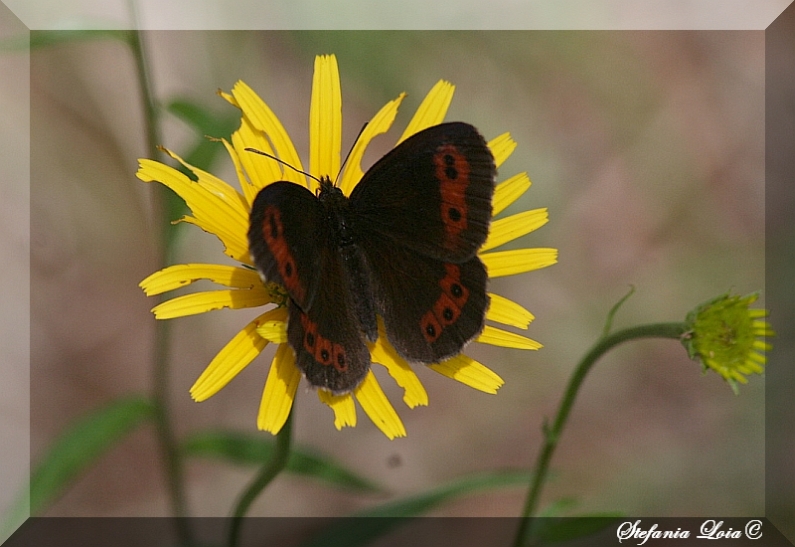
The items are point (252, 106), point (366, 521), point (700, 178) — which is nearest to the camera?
point (252, 106)

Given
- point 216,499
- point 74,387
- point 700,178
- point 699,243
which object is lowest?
point 216,499

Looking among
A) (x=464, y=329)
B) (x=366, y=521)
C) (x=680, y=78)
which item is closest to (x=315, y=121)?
(x=464, y=329)

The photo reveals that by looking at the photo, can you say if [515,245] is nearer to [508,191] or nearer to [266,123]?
[508,191]

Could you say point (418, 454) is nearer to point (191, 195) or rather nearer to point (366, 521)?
point (366, 521)
